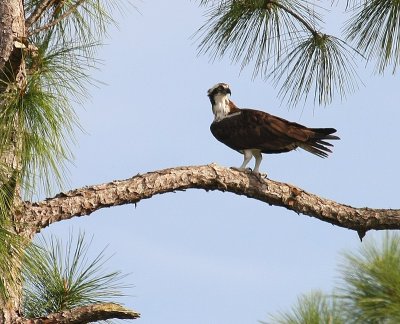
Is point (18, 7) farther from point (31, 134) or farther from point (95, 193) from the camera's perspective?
point (95, 193)

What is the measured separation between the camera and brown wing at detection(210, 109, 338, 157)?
200 inches

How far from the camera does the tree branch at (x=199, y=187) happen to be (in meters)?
3.79

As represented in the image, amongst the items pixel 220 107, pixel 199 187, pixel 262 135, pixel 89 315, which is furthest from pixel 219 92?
pixel 89 315

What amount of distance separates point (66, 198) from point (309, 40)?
2065 millimetres

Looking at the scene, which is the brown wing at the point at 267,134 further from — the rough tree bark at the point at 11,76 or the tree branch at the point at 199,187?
the rough tree bark at the point at 11,76

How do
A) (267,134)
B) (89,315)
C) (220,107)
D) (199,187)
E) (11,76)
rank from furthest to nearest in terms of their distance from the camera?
(220,107) → (267,134) → (199,187) → (11,76) → (89,315)

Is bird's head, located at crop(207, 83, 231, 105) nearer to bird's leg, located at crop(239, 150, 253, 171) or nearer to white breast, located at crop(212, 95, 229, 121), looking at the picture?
white breast, located at crop(212, 95, 229, 121)

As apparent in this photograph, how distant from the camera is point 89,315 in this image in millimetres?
3588

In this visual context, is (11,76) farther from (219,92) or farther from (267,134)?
(219,92)

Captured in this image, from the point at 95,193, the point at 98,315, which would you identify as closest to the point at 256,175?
the point at 95,193

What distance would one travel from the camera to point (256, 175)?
437 cm

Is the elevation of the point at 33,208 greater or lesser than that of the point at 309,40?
lesser

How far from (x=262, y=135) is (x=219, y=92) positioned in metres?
0.64

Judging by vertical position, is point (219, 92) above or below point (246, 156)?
above
